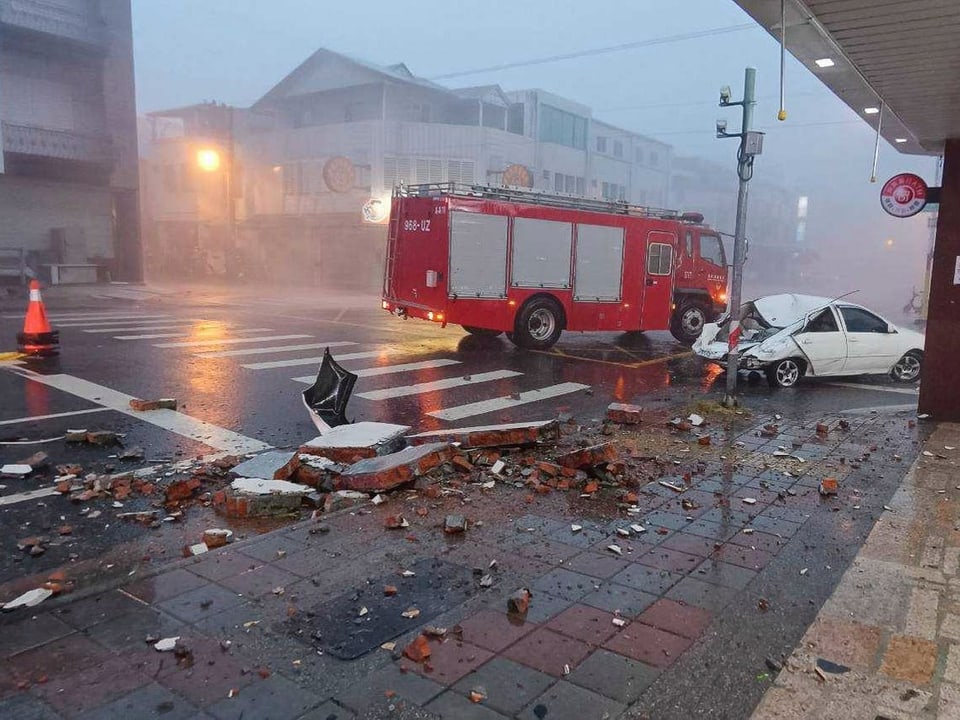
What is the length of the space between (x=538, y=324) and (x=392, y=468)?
9.71 metres

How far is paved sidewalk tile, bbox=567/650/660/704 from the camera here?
320cm

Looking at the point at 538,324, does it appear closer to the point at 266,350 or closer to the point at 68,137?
the point at 266,350

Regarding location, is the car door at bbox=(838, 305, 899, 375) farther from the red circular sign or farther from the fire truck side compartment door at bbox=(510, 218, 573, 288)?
the fire truck side compartment door at bbox=(510, 218, 573, 288)

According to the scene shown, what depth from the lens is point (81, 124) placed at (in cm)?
2723

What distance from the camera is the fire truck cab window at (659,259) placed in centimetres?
1659

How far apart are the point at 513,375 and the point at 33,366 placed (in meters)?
7.40

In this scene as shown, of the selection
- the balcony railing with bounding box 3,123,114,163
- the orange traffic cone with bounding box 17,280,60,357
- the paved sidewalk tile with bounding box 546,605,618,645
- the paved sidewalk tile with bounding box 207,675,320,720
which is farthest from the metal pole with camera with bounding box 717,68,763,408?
the balcony railing with bounding box 3,123,114,163

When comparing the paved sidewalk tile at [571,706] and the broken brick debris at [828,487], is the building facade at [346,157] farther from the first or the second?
the paved sidewalk tile at [571,706]

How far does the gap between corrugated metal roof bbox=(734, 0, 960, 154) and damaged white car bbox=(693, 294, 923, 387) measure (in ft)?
14.5

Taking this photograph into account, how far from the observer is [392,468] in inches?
227

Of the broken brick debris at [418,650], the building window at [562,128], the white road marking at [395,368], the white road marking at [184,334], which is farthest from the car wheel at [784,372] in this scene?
the building window at [562,128]

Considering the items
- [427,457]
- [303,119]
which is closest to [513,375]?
[427,457]

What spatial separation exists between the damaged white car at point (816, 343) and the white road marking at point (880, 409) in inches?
63.7

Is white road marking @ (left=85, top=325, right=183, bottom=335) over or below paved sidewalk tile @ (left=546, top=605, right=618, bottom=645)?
over
